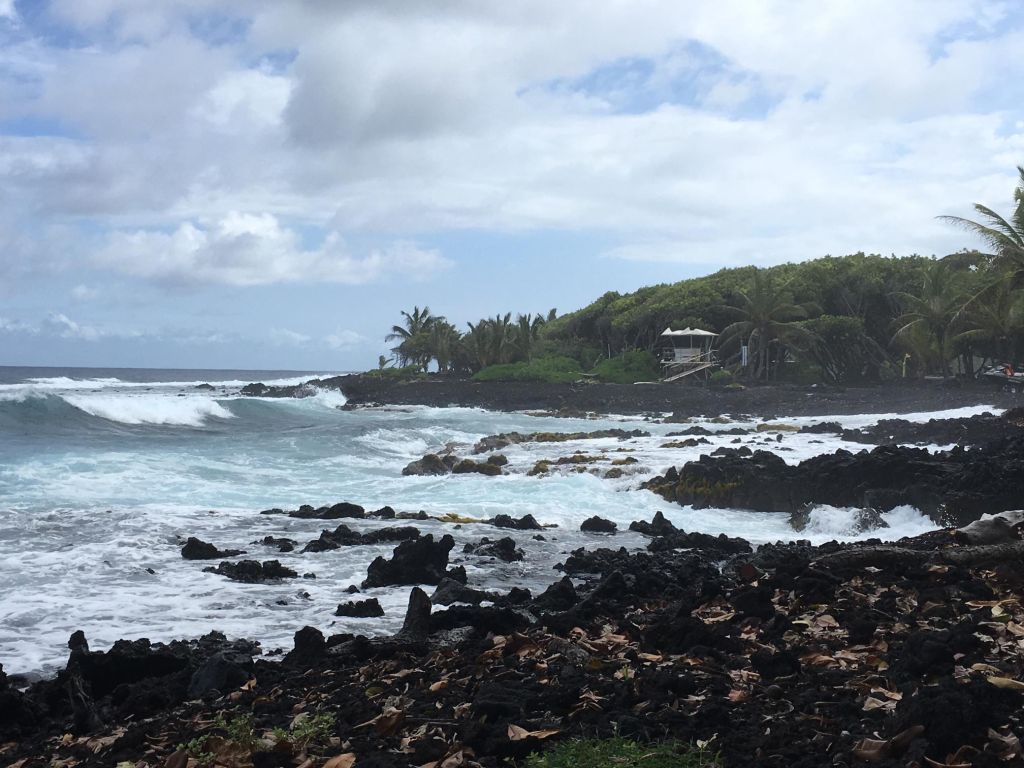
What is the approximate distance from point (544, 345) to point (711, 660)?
2425 inches

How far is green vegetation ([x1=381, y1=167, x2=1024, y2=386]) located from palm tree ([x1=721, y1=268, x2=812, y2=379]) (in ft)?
0.25

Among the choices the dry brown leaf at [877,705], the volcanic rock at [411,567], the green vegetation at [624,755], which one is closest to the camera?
the green vegetation at [624,755]

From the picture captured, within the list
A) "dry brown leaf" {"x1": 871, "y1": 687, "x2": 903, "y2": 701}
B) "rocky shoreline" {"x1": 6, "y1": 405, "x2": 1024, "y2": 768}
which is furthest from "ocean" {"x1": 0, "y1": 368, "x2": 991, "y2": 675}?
"dry brown leaf" {"x1": 871, "y1": 687, "x2": 903, "y2": 701}

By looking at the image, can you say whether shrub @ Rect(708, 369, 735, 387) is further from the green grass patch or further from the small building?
the green grass patch

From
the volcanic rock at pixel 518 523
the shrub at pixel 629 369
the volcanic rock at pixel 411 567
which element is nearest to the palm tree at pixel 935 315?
the shrub at pixel 629 369

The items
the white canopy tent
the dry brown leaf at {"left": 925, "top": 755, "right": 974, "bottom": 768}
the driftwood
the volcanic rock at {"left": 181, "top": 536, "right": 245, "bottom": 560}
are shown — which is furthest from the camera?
the white canopy tent

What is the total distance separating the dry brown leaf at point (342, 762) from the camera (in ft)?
14.3

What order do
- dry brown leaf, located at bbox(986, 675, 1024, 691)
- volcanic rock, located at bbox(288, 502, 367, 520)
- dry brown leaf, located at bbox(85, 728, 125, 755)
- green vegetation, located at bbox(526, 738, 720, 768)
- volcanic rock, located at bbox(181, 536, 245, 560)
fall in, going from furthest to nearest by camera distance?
volcanic rock, located at bbox(288, 502, 367, 520) → volcanic rock, located at bbox(181, 536, 245, 560) → dry brown leaf, located at bbox(85, 728, 125, 755) → dry brown leaf, located at bbox(986, 675, 1024, 691) → green vegetation, located at bbox(526, 738, 720, 768)

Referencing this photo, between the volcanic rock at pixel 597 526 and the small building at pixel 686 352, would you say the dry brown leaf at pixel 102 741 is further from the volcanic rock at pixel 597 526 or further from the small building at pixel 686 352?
the small building at pixel 686 352

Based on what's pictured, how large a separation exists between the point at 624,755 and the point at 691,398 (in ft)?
142

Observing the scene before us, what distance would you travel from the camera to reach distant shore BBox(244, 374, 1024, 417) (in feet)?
126

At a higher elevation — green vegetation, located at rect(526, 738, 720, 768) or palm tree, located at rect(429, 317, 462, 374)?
palm tree, located at rect(429, 317, 462, 374)

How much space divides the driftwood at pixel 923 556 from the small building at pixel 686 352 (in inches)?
1863

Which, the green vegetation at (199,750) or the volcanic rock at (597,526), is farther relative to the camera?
the volcanic rock at (597,526)
